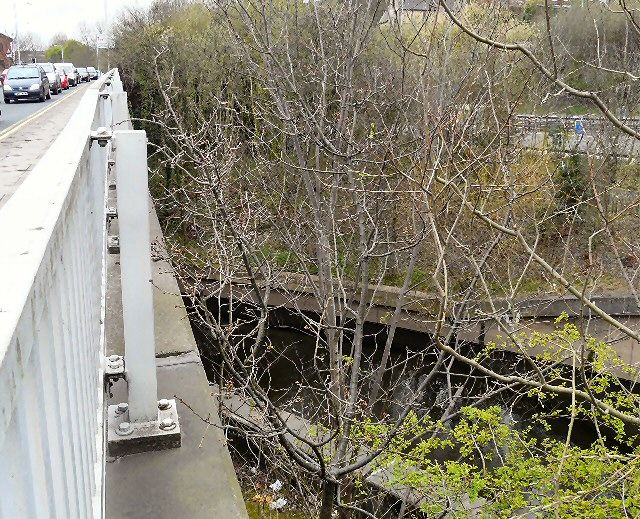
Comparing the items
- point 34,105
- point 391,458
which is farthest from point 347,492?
point 34,105

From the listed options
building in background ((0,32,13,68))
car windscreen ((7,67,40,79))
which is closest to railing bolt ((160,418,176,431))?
car windscreen ((7,67,40,79))

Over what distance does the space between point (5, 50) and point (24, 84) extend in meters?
55.8

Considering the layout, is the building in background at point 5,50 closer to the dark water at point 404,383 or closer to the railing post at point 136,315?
the dark water at point 404,383

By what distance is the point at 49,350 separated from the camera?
3.10ft

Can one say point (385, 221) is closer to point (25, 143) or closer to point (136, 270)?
point (136, 270)

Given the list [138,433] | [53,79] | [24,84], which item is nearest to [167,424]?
[138,433]

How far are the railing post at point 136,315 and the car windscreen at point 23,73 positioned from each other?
28996mm

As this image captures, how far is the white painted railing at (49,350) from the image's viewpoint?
691mm

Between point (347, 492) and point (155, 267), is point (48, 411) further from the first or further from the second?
point (347, 492)

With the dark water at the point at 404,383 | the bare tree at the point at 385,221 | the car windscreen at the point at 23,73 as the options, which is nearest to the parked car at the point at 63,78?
the car windscreen at the point at 23,73

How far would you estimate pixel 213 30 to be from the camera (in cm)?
1723

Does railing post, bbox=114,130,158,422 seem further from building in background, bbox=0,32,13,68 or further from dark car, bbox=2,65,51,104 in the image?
building in background, bbox=0,32,13,68

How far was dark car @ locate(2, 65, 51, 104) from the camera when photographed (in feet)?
88.9

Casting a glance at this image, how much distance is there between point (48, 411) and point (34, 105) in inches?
1141
